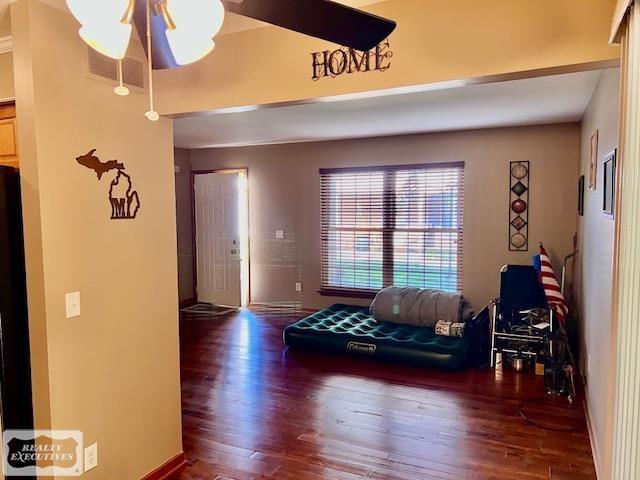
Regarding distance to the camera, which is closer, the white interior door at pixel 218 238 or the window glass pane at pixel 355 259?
the window glass pane at pixel 355 259

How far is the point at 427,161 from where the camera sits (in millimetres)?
5812

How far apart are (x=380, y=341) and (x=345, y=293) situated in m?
1.81

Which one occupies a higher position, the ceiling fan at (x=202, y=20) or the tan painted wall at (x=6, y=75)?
the tan painted wall at (x=6, y=75)

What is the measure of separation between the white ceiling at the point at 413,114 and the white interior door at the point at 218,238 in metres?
1.10

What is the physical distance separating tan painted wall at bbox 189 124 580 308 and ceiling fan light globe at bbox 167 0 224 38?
483cm

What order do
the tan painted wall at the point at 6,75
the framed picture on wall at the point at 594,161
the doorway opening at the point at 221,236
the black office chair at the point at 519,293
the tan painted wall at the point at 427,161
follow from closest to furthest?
the tan painted wall at the point at 6,75 → the framed picture on wall at the point at 594,161 → the black office chair at the point at 519,293 → the tan painted wall at the point at 427,161 → the doorway opening at the point at 221,236

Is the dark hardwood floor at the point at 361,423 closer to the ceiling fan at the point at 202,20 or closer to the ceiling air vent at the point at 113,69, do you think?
the ceiling air vent at the point at 113,69

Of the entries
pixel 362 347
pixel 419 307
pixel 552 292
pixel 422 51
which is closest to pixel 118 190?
pixel 422 51

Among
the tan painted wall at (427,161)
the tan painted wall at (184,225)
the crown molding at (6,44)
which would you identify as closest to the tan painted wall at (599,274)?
the tan painted wall at (427,161)

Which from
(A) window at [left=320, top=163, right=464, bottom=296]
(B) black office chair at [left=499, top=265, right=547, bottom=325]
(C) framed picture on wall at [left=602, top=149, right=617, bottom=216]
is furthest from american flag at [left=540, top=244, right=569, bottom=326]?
(C) framed picture on wall at [left=602, top=149, right=617, bottom=216]

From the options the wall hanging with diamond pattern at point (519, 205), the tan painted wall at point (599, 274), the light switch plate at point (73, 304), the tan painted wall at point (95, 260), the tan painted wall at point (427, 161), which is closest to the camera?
the tan painted wall at point (95, 260)

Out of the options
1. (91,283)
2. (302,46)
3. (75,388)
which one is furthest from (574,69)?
(75,388)

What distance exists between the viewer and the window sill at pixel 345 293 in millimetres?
6277

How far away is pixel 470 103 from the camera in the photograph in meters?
4.09
